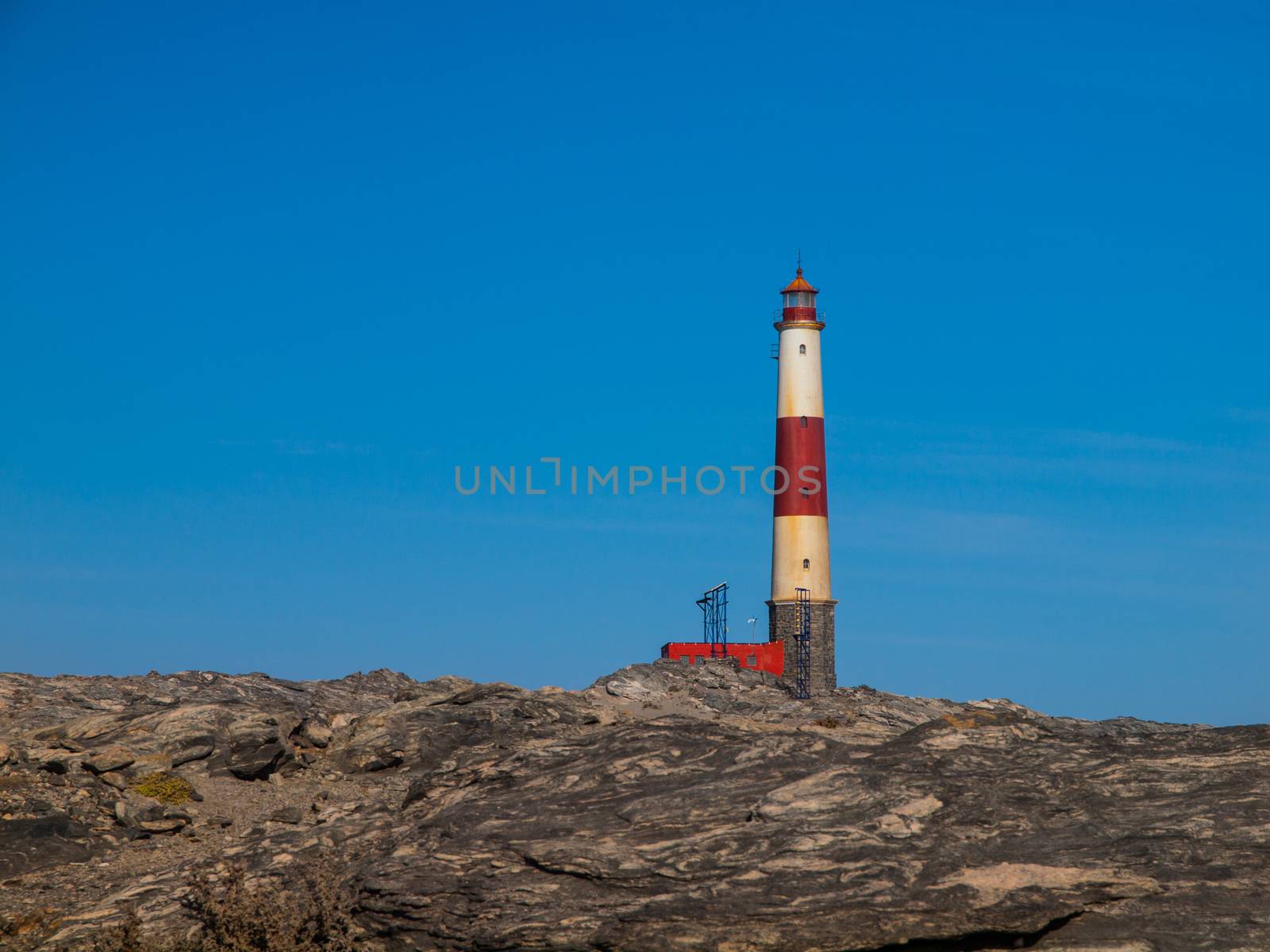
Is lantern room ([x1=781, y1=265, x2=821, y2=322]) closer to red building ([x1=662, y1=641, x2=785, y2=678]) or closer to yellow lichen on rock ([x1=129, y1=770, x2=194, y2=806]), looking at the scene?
red building ([x1=662, y1=641, x2=785, y2=678])

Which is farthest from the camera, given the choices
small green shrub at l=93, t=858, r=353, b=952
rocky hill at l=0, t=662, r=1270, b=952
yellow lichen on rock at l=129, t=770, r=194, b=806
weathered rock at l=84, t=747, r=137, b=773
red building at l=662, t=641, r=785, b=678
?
red building at l=662, t=641, r=785, b=678

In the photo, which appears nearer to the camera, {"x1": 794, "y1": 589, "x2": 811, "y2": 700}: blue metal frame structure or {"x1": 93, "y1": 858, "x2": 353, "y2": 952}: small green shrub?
{"x1": 93, "y1": 858, "x2": 353, "y2": 952}: small green shrub

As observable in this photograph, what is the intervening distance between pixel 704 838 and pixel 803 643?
1788 inches

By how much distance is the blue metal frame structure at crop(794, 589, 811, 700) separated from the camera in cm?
6050

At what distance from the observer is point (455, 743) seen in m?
25.8

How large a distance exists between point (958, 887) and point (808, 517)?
46655mm

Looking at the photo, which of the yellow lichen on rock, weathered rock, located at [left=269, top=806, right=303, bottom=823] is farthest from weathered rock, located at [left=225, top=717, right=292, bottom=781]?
weathered rock, located at [left=269, top=806, right=303, bottom=823]

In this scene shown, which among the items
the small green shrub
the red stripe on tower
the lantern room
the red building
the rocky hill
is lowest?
the small green shrub

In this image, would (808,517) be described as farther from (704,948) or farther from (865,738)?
(704,948)

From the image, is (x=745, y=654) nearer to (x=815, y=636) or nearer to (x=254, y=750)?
(x=815, y=636)

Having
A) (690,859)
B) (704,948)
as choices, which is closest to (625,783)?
(690,859)

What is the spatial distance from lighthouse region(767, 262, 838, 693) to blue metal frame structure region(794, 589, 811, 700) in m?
0.04

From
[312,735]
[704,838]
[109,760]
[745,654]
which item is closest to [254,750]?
[312,735]

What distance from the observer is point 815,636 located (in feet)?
201
